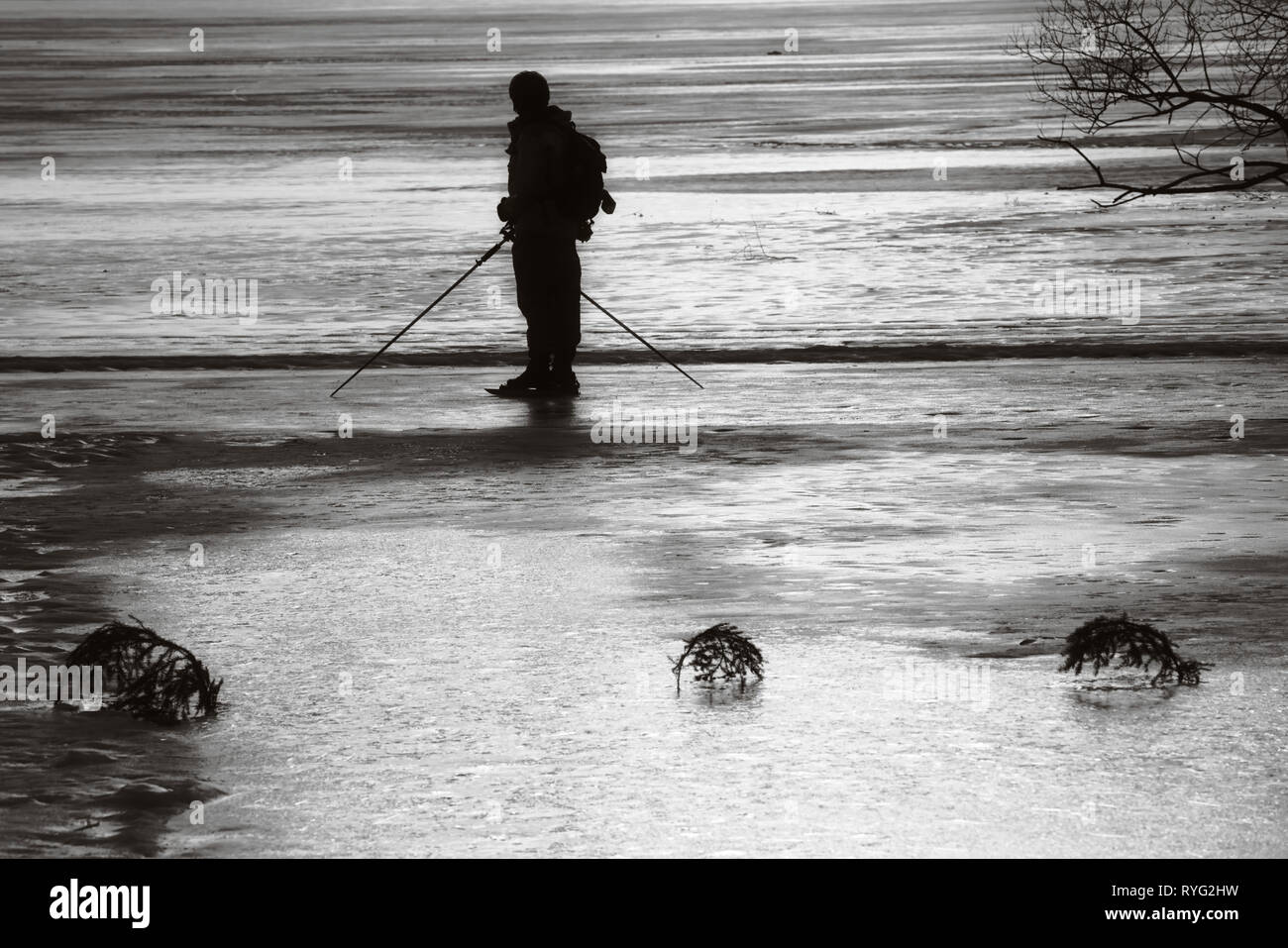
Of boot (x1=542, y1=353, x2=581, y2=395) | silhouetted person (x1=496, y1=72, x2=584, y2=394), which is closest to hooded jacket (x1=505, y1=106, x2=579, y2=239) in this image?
silhouetted person (x1=496, y1=72, x2=584, y2=394)

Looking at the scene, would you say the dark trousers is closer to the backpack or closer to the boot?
the boot

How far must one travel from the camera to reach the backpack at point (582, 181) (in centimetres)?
1393

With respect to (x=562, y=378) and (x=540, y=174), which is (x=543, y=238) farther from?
(x=562, y=378)

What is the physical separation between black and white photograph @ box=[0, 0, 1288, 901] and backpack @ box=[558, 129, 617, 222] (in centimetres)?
3

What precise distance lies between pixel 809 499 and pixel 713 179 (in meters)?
20.3

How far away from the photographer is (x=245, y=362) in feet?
51.6

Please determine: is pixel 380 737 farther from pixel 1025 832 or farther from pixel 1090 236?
pixel 1090 236

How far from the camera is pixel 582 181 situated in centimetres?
1393

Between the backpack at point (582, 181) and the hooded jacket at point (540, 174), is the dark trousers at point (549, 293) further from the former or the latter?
the backpack at point (582, 181)

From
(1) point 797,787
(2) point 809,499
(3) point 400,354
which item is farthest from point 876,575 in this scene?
(3) point 400,354

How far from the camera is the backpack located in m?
13.9

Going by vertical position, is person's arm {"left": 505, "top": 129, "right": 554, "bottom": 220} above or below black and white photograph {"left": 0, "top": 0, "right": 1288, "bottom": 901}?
above

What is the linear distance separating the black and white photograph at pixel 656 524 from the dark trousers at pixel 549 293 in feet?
0.09

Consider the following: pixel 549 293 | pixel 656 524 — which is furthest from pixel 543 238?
pixel 656 524
